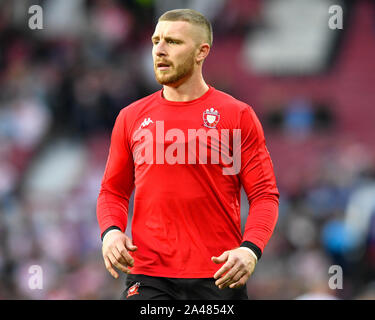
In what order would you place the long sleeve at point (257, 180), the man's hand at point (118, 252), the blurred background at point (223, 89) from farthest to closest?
the blurred background at point (223, 89)
the long sleeve at point (257, 180)
the man's hand at point (118, 252)

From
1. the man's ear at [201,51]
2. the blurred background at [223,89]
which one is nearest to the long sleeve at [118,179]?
the man's ear at [201,51]

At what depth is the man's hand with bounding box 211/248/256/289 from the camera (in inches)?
148

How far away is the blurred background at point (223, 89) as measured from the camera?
1023cm

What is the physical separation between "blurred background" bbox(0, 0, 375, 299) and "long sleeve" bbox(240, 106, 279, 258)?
4850 millimetres

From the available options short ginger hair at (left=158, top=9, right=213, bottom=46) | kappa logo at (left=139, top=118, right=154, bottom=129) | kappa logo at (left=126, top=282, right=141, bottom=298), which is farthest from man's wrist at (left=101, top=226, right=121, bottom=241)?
short ginger hair at (left=158, top=9, right=213, bottom=46)

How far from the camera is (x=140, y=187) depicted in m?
4.20

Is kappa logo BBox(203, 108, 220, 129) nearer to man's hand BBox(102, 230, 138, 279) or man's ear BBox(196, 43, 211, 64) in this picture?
man's ear BBox(196, 43, 211, 64)

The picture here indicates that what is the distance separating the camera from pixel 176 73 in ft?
13.8

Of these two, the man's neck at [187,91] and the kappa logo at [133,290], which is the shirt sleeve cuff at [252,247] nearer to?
the kappa logo at [133,290]

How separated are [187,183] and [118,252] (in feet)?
1.74

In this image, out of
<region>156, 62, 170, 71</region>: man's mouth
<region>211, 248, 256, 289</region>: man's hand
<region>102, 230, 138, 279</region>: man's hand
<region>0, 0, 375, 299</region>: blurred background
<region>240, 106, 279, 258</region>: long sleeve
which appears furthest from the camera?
<region>0, 0, 375, 299</region>: blurred background

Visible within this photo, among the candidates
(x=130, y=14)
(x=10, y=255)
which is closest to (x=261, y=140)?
(x=10, y=255)

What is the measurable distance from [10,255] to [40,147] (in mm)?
3458
